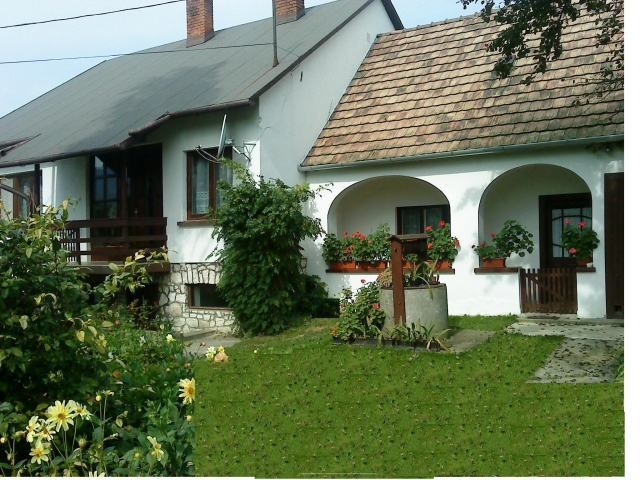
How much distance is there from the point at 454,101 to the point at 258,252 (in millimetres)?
5031

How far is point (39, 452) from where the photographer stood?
381 centimetres

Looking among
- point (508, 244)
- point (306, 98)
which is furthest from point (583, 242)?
point (306, 98)

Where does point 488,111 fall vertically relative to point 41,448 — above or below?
above

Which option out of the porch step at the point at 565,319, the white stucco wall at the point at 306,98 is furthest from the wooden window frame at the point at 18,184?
the porch step at the point at 565,319

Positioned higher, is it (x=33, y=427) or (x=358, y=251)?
(x=358, y=251)

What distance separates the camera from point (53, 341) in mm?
4047

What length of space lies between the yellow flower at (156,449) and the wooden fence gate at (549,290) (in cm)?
818

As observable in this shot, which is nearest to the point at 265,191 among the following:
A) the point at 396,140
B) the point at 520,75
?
the point at 396,140

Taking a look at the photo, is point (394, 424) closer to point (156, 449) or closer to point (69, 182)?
point (156, 449)

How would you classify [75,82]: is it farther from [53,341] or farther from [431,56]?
[53,341]

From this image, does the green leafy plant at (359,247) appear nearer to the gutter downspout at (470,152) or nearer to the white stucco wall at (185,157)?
the gutter downspout at (470,152)

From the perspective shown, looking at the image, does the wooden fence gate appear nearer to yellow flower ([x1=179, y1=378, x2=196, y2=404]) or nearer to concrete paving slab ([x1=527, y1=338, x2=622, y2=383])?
concrete paving slab ([x1=527, y1=338, x2=622, y2=383])

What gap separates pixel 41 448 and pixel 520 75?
35.6ft

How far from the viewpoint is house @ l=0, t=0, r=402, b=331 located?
1261cm
